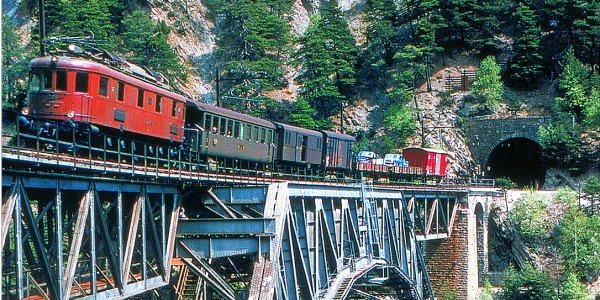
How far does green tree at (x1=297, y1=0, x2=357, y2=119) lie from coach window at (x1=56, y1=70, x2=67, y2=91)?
54868mm

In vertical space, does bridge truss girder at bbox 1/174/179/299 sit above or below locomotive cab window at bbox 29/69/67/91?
below

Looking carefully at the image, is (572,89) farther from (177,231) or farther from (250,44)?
(177,231)

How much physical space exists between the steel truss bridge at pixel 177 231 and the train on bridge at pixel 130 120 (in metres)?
1.13

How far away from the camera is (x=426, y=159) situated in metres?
63.6

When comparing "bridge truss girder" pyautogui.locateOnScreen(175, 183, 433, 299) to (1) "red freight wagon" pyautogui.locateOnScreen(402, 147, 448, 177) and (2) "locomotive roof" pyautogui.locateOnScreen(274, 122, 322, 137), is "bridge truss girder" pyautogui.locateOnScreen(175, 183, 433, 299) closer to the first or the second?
(2) "locomotive roof" pyautogui.locateOnScreen(274, 122, 322, 137)

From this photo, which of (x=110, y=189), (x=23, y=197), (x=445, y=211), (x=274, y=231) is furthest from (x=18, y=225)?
(x=445, y=211)

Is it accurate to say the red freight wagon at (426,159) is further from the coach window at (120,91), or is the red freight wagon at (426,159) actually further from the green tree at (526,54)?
the coach window at (120,91)

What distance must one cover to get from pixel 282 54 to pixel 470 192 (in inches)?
1408

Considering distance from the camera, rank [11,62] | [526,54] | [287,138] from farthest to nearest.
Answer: [526,54], [11,62], [287,138]

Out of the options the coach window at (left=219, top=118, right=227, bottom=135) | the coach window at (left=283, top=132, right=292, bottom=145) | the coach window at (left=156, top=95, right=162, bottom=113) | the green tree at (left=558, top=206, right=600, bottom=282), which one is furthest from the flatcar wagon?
the coach window at (left=156, top=95, right=162, bottom=113)

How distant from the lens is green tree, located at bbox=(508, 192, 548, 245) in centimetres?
5925

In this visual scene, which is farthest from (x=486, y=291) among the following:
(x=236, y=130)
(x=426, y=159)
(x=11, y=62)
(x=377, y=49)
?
(x=11, y=62)

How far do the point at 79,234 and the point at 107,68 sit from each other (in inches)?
284

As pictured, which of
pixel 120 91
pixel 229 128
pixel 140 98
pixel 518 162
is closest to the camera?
pixel 120 91
